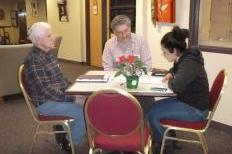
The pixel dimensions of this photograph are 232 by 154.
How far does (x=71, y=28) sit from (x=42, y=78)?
222 inches

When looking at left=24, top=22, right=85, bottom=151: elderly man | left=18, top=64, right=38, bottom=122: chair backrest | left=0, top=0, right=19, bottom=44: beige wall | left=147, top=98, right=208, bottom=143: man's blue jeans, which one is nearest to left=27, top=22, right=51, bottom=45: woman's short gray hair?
left=24, top=22, right=85, bottom=151: elderly man

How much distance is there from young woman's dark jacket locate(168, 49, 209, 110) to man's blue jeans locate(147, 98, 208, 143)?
0.05 meters

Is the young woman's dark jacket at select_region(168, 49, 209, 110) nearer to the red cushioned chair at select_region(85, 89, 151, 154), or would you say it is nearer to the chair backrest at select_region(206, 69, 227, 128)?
the chair backrest at select_region(206, 69, 227, 128)

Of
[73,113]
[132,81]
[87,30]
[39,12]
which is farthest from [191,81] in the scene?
[39,12]

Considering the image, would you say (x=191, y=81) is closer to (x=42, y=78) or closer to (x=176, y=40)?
(x=176, y=40)

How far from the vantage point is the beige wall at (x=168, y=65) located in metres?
3.33

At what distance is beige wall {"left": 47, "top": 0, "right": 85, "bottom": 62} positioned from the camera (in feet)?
25.2

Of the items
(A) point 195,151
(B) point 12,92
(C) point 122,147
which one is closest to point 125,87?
(C) point 122,147

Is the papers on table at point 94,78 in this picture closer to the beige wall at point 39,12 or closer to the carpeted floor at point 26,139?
the carpeted floor at point 26,139

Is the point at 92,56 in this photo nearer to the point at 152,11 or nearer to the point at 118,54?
the point at 152,11

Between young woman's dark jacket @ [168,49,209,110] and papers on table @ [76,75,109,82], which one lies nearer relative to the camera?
young woman's dark jacket @ [168,49,209,110]

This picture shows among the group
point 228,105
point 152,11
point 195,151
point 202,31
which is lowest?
point 195,151

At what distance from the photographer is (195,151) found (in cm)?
290

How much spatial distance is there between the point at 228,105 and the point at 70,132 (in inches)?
70.1
